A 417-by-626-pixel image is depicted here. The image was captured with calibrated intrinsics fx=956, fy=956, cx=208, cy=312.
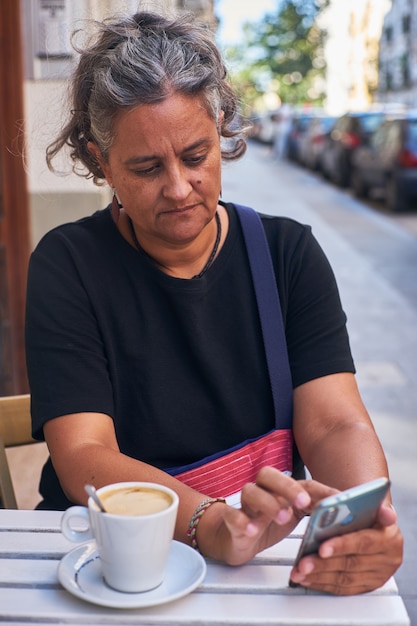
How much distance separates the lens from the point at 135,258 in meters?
2.10

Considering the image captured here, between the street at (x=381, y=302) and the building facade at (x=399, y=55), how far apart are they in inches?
927

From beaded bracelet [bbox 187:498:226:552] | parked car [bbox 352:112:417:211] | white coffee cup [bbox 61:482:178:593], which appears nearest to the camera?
white coffee cup [bbox 61:482:178:593]

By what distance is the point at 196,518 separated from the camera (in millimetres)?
1605

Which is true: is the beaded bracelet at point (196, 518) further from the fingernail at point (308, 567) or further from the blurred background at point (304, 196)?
the blurred background at point (304, 196)

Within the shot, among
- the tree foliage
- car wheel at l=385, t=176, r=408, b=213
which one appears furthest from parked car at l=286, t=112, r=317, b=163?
the tree foliage

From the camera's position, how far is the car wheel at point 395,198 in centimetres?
1430

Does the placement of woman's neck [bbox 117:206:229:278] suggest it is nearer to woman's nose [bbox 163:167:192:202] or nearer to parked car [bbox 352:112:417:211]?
woman's nose [bbox 163:167:192:202]

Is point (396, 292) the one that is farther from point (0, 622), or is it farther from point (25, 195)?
point (0, 622)

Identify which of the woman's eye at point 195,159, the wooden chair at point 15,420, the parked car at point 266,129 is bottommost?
the parked car at point 266,129

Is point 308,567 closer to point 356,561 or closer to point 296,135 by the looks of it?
point 356,561

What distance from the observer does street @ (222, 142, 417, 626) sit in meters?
4.36

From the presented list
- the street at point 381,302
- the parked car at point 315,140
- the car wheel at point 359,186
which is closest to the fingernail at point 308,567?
the street at point 381,302

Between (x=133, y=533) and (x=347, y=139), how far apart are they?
1810 centimetres

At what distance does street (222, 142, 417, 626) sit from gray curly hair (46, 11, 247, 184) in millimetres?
712
